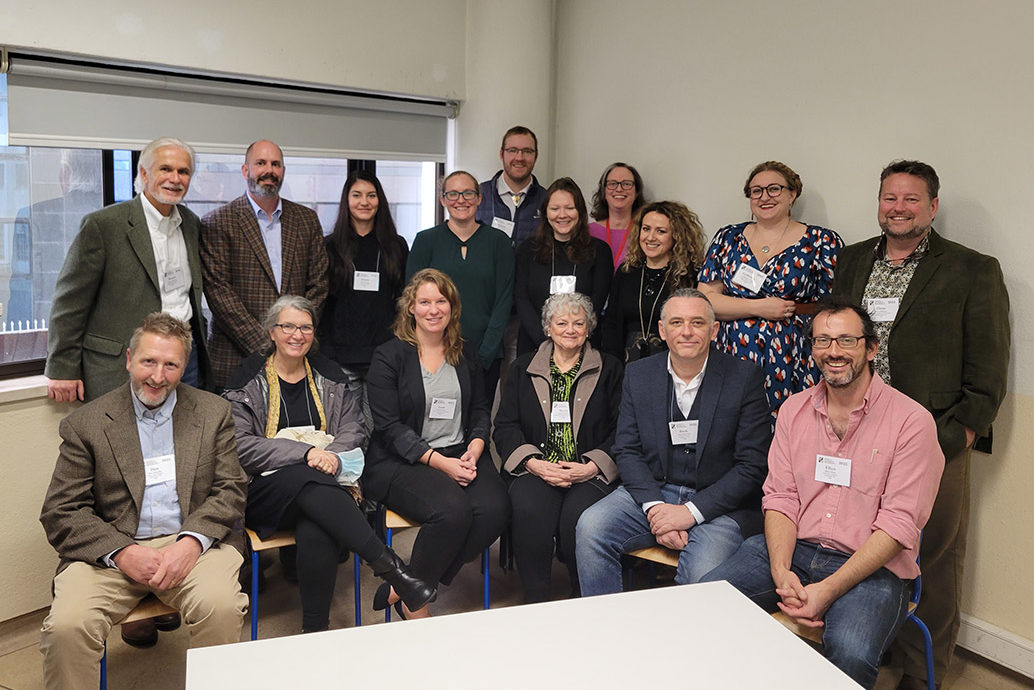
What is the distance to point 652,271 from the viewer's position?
3920 millimetres

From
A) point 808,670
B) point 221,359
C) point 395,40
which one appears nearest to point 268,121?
point 395,40

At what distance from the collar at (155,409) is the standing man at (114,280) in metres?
0.59

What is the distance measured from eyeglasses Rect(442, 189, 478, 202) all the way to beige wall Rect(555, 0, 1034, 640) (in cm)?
108

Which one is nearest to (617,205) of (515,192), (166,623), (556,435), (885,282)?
(515,192)

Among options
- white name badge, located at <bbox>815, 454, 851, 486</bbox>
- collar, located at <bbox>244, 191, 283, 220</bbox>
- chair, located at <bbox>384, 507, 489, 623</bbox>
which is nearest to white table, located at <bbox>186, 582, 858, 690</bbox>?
white name badge, located at <bbox>815, 454, 851, 486</bbox>

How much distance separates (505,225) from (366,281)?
88 centimetres

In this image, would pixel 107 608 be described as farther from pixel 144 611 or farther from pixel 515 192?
pixel 515 192

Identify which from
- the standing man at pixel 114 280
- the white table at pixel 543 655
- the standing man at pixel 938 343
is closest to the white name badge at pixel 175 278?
the standing man at pixel 114 280

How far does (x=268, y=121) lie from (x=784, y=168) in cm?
245

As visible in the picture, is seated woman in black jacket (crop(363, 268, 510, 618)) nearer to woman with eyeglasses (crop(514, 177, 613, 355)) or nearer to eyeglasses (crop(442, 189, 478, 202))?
woman with eyeglasses (crop(514, 177, 613, 355))

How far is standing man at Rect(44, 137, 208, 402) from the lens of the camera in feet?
10.6

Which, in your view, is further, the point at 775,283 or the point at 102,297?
the point at 775,283

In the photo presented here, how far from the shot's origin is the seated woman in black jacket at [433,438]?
325 cm

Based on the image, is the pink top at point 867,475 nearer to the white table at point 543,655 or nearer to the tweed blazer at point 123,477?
the white table at point 543,655
